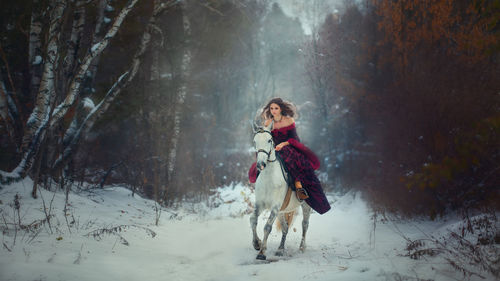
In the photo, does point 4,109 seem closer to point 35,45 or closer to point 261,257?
point 35,45

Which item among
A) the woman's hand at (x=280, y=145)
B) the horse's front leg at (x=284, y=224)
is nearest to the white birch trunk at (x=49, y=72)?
the woman's hand at (x=280, y=145)

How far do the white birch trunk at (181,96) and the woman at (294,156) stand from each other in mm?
4854

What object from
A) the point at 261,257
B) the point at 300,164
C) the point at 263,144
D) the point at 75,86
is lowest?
the point at 261,257

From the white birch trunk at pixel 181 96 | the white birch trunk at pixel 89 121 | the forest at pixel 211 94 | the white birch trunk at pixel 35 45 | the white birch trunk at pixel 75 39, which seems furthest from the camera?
the white birch trunk at pixel 181 96

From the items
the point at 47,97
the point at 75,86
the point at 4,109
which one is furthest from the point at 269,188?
the point at 4,109

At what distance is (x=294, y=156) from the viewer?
543 cm

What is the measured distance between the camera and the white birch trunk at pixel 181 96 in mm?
10078

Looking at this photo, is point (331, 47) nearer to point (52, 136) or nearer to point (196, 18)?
point (196, 18)

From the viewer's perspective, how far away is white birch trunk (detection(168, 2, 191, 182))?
10.1 m

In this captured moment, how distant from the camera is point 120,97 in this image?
28.9 ft

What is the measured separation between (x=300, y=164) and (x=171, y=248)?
101 inches

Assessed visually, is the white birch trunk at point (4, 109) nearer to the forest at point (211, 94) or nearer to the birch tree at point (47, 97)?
the forest at point (211, 94)

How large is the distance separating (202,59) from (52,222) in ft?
34.6

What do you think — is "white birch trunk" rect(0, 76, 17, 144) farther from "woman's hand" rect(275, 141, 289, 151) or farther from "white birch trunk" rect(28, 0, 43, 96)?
"woman's hand" rect(275, 141, 289, 151)
